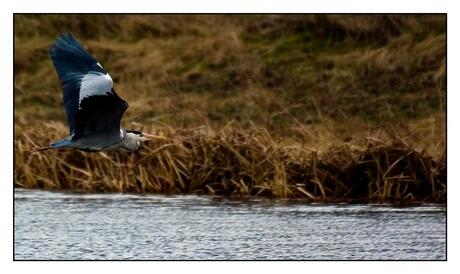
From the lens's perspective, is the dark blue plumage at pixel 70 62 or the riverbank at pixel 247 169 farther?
the riverbank at pixel 247 169

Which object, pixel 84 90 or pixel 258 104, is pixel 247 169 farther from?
pixel 258 104

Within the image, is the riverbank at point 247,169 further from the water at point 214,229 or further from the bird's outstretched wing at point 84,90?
the bird's outstretched wing at point 84,90

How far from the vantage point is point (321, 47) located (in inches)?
933

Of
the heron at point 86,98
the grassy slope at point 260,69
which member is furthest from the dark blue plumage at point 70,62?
the grassy slope at point 260,69

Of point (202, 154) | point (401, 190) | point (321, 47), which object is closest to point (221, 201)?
point (202, 154)

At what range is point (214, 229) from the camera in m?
14.6

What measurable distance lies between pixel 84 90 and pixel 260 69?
11723mm

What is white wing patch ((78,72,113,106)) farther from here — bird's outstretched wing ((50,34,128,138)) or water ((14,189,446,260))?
water ((14,189,446,260))

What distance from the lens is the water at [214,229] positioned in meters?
13.5

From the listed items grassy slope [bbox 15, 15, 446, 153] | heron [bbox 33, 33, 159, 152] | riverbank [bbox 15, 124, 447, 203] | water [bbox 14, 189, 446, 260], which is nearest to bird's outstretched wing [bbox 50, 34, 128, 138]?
heron [bbox 33, 33, 159, 152]

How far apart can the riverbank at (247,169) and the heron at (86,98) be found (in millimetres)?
3986

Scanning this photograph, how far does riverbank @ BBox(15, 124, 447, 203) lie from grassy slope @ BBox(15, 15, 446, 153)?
228 centimetres

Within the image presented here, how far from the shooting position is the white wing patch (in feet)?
38.9

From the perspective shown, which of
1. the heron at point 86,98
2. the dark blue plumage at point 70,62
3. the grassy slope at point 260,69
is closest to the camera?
the heron at point 86,98
